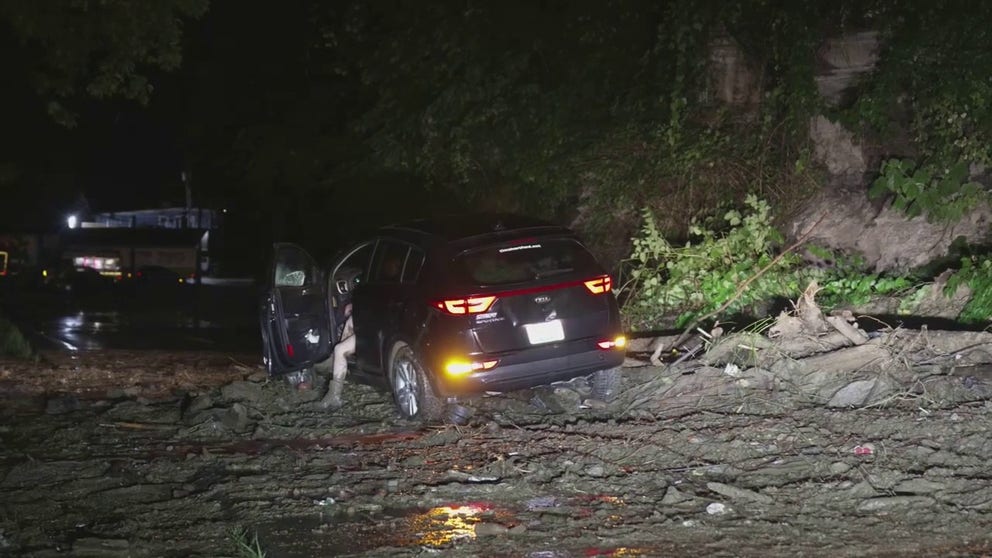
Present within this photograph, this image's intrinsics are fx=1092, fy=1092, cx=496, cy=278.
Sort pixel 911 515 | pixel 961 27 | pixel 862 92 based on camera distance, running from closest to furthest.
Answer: pixel 911 515
pixel 961 27
pixel 862 92

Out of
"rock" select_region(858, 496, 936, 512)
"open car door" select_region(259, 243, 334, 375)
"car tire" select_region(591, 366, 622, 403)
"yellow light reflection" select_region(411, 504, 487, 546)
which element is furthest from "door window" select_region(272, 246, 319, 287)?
"rock" select_region(858, 496, 936, 512)

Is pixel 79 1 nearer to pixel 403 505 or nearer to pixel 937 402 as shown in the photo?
pixel 403 505

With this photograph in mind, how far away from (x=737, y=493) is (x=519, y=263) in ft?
9.84

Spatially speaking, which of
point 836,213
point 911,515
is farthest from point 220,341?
point 911,515

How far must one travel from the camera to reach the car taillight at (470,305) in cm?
849

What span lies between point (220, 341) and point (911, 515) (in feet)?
48.7

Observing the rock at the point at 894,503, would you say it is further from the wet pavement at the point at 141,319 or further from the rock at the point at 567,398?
the wet pavement at the point at 141,319

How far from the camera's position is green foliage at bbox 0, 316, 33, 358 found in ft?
48.2

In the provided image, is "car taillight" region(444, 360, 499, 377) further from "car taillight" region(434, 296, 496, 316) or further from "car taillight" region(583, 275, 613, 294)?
"car taillight" region(583, 275, 613, 294)

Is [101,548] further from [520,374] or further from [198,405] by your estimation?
[198,405]

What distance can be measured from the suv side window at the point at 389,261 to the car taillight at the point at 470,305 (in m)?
1.04

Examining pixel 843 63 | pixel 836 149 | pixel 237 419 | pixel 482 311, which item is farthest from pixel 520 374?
pixel 843 63

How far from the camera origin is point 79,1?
1472cm

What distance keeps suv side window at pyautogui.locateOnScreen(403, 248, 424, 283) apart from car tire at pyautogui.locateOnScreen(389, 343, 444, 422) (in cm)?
57
